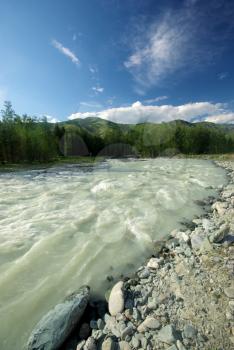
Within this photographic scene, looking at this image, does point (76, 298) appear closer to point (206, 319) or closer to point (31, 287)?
point (31, 287)

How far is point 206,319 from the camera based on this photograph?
9.87ft

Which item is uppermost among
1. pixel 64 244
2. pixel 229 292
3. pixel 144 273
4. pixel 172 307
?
pixel 229 292

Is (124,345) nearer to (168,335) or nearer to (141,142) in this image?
(168,335)

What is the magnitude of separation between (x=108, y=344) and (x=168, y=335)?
838mm

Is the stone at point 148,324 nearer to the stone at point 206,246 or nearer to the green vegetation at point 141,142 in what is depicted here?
the stone at point 206,246

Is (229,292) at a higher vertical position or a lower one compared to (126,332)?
higher

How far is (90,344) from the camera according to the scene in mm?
2777

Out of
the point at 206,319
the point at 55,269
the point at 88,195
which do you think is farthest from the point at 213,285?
the point at 88,195

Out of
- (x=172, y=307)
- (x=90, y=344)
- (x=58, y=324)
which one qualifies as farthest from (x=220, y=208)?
(x=58, y=324)

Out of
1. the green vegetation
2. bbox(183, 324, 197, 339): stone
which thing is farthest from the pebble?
the green vegetation

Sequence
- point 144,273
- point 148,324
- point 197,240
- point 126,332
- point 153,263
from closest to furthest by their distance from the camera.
→ point 126,332, point 148,324, point 144,273, point 153,263, point 197,240

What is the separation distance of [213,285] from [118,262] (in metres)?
2.15

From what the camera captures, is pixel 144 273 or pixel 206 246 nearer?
pixel 144 273

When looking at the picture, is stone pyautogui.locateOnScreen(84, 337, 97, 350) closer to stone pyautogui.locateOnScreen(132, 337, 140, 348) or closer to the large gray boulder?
the large gray boulder
